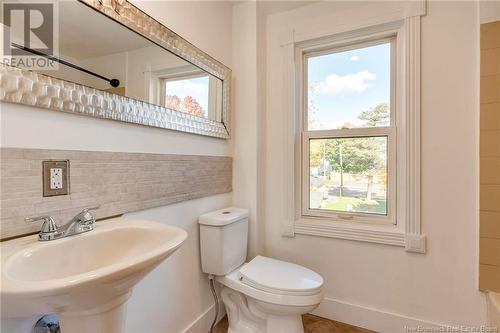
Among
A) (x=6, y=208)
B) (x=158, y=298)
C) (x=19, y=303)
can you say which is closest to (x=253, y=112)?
(x=158, y=298)

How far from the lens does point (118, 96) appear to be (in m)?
1.08

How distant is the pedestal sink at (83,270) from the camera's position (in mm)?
536

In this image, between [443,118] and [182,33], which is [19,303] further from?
[443,118]

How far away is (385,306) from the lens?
5.38ft

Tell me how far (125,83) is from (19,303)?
2.88 feet

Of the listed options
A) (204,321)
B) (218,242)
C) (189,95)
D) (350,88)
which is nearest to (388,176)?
(350,88)

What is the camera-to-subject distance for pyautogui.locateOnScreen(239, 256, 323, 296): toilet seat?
1.28 meters

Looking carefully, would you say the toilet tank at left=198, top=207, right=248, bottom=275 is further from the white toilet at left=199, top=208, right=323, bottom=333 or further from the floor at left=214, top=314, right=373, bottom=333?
the floor at left=214, top=314, right=373, bottom=333

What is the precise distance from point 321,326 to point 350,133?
1.34 meters

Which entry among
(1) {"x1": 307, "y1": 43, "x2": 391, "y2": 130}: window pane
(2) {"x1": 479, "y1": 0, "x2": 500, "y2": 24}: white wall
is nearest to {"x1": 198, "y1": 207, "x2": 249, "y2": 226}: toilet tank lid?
(1) {"x1": 307, "y1": 43, "x2": 391, "y2": 130}: window pane

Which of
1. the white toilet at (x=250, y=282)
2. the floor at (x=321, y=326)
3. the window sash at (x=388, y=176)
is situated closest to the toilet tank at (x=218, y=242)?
the white toilet at (x=250, y=282)

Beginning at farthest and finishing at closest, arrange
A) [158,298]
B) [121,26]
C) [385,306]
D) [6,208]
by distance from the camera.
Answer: [385,306] → [158,298] → [121,26] → [6,208]

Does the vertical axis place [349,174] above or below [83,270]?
above

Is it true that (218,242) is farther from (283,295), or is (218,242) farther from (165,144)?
(165,144)
